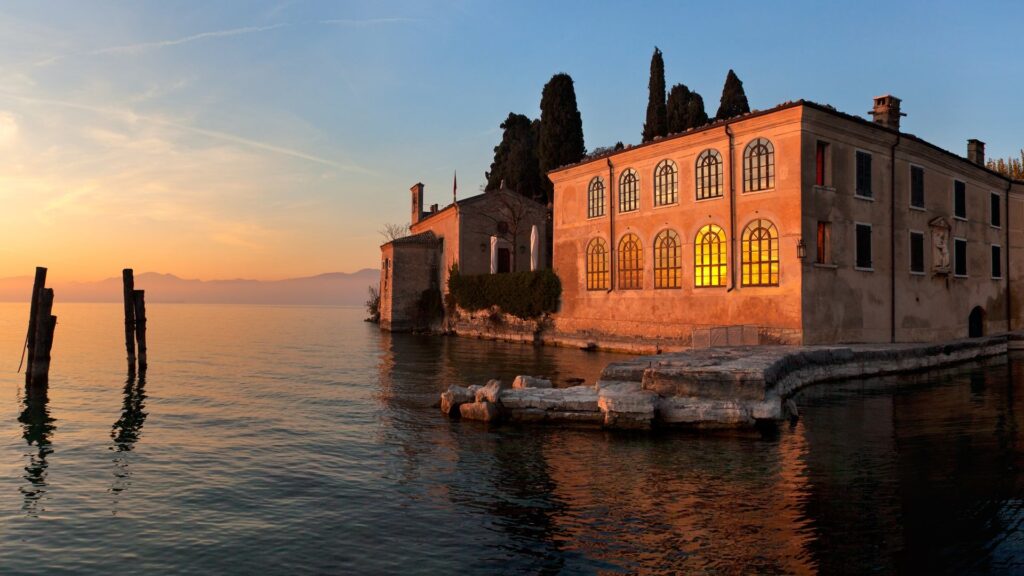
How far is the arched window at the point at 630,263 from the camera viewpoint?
28.1m

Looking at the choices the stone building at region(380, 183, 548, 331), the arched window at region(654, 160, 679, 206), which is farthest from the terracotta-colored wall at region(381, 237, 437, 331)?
the arched window at region(654, 160, 679, 206)

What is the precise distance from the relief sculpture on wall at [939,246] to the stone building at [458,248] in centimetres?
2104

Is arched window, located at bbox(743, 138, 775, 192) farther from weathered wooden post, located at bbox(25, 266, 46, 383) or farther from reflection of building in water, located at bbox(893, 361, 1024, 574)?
weathered wooden post, located at bbox(25, 266, 46, 383)

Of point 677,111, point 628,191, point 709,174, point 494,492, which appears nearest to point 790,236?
point 709,174

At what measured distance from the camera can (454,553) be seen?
6.62 meters

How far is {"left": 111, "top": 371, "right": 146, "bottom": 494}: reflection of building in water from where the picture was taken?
9789mm

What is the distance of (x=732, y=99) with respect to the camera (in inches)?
1934

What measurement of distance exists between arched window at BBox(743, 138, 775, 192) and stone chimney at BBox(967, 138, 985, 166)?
58.4 ft

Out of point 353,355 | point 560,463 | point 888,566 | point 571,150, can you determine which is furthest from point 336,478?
point 571,150

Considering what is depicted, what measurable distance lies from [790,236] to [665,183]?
6.20 metres

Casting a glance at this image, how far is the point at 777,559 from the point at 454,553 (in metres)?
3.13

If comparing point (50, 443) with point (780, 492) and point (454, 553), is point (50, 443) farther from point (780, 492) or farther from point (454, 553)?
point (780, 492)

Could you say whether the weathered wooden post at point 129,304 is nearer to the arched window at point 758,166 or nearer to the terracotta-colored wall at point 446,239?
the terracotta-colored wall at point 446,239

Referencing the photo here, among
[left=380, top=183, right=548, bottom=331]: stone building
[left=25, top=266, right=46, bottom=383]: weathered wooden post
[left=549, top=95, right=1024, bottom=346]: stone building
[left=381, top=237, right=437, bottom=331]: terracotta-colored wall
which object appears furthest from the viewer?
[left=381, top=237, right=437, bottom=331]: terracotta-colored wall
